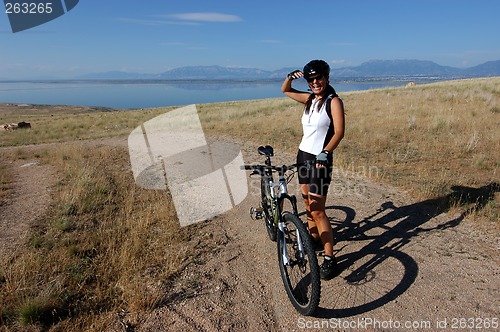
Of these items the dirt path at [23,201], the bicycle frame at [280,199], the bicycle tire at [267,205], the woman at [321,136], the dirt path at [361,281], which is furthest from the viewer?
the dirt path at [23,201]

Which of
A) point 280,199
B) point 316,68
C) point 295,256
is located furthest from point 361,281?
point 316,68

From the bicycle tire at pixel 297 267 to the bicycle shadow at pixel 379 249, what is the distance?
0.25 m

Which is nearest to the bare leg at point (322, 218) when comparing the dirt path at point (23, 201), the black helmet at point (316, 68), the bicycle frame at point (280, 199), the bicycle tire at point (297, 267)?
the bicycle frame at point (280, 199)

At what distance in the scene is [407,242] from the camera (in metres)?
4.95

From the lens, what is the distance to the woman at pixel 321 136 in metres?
3.46

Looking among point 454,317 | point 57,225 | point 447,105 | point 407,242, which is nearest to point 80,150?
point 57,225

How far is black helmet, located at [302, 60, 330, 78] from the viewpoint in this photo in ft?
11.5

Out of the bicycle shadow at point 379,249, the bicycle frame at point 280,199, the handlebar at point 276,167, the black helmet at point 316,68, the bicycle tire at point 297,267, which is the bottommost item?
the bicycle shadow at point 379,249

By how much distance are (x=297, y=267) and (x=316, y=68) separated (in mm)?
2284

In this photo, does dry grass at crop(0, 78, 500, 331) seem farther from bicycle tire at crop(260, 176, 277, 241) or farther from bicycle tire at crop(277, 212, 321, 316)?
bicycle tire at crop(277, 212, 321, 316)

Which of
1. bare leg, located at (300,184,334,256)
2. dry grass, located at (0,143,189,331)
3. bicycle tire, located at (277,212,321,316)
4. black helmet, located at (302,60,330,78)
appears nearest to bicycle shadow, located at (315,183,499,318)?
bicycle tire, located at (277,212,321,316)

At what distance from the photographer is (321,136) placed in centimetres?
372

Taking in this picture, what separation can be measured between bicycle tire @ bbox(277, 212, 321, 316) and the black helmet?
160 centimetres

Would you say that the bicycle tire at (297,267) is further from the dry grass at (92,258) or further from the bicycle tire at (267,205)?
the dry grass at (92,258)
